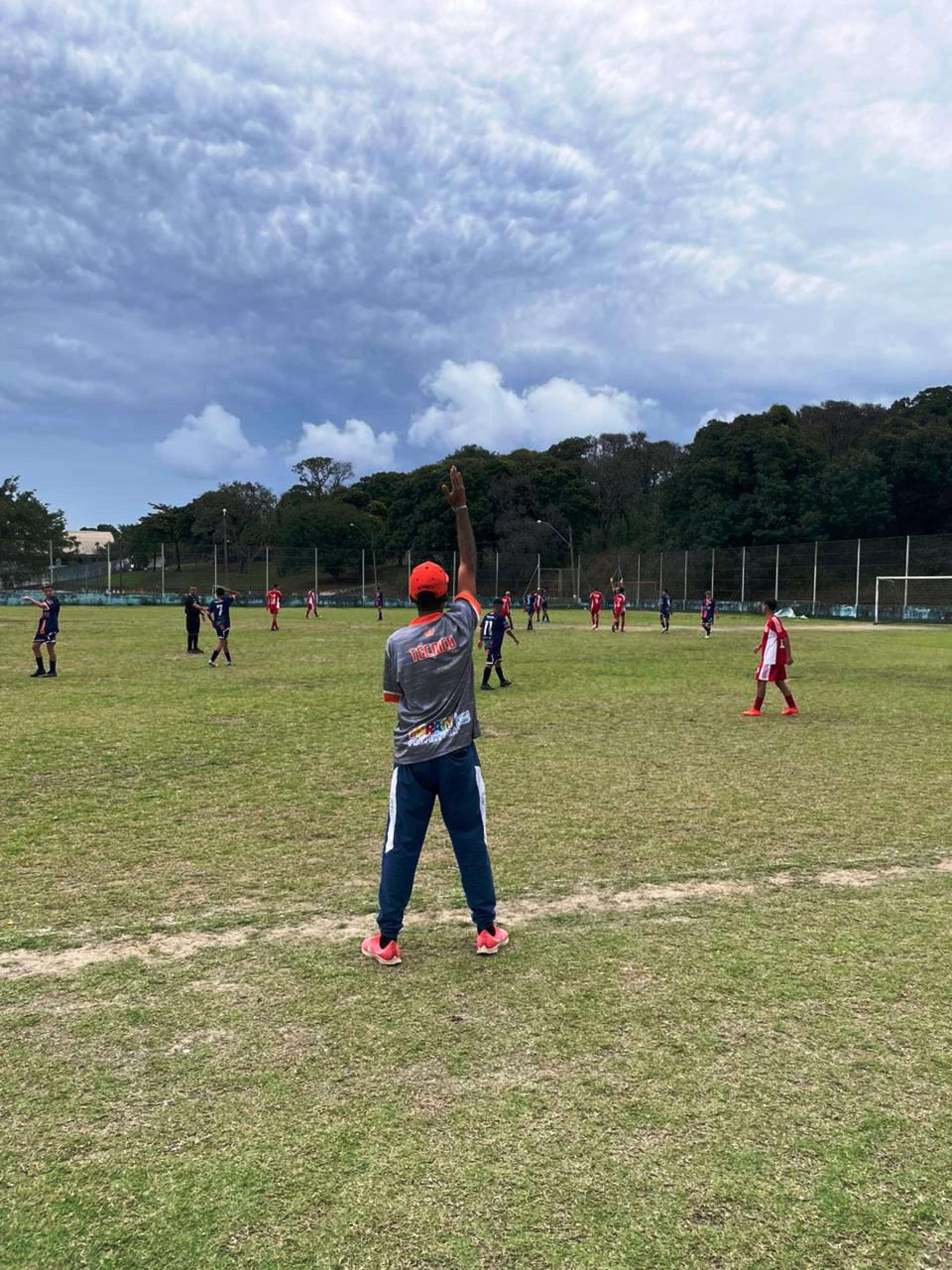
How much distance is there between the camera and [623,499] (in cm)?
9062

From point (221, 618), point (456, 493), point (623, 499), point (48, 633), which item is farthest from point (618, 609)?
point (623, 499)

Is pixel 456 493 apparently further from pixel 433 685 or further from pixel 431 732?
pixel 431 732

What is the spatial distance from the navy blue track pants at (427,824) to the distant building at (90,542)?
66.3 meters

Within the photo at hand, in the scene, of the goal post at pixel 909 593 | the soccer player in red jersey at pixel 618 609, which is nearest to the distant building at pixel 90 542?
the soccer player in red jersey at pixel 618 609

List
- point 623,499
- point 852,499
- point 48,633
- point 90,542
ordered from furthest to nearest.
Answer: point 90,542 → point 623,499 → point 852,499 → point 48,633

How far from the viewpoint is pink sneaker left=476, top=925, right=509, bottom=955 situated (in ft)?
15.0

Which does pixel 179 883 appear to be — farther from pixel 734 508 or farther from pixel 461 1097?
pixel 734 508

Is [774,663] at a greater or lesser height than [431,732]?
lesser

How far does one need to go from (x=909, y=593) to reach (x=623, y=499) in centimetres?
4593

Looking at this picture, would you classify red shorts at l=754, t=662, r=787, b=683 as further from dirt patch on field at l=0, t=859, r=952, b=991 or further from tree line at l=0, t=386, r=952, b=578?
tree line at l=0, t=386, r=952, b=578

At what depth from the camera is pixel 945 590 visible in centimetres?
4547

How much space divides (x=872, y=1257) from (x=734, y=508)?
68590 mm

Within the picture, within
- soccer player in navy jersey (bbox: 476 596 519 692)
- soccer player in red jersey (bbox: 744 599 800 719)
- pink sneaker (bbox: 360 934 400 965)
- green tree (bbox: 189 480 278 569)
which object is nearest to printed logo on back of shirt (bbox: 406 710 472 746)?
pink sneaker (bbox: 360 934 400 965)

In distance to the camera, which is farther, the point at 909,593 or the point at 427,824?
the point at 909,593
